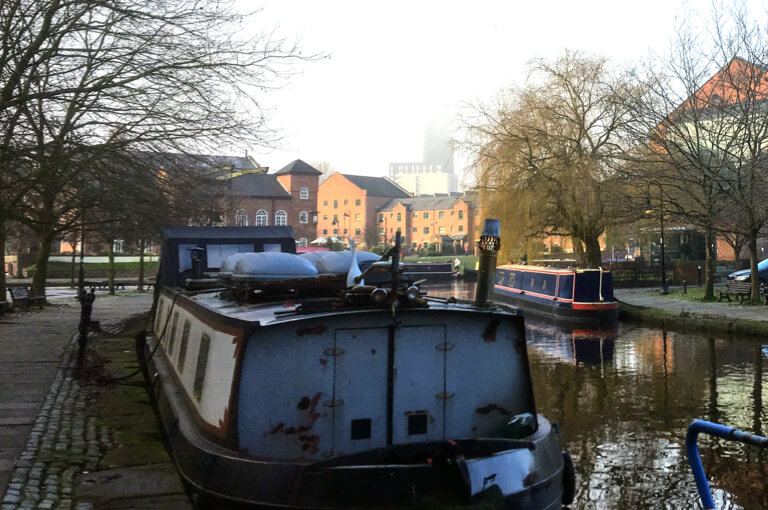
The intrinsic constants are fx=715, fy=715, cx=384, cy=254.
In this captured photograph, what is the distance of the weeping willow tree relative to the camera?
29.8 m

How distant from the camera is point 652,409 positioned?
11656 mm

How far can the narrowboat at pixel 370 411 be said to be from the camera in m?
5.03

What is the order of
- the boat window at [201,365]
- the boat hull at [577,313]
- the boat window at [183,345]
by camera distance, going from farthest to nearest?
the boat hull at [577,313]
the boat window at [183,345]
the boat window at [201,365]

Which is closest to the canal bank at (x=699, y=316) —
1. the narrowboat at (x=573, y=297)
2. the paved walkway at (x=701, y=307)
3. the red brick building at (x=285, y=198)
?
the paved walkway at (x=701, y=307)

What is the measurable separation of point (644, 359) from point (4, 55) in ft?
47.1

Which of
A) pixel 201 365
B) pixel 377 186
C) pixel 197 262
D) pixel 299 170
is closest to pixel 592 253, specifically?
pixel 197 262

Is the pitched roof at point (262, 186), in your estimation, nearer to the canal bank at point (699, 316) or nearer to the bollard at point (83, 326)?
the canal bank at point (699, 316)

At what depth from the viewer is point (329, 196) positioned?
106 metres

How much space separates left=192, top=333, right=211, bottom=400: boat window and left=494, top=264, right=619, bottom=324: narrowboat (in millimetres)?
16114

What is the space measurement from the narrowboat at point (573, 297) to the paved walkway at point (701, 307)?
7.18ft

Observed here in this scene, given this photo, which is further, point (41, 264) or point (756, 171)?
point (41, 264)

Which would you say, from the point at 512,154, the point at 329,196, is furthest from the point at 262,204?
the point at 512,154

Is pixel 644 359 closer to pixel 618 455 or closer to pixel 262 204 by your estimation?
pixel 618 455

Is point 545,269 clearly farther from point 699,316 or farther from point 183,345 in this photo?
point 183,345
